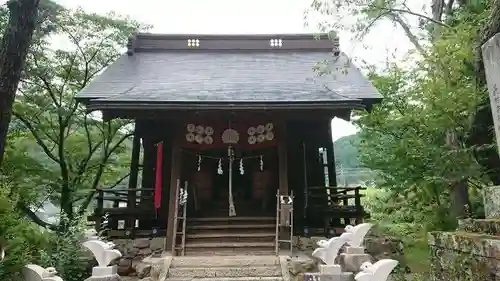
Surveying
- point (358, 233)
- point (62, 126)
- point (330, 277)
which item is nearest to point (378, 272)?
point (330, 277)

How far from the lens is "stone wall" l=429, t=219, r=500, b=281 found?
14.4ft

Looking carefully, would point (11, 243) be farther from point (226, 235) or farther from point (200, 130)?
point (200, 130)

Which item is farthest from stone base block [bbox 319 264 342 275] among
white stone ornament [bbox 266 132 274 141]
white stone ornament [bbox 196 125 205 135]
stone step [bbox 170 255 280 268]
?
white stone ornament [bbox 196 125 205 135]

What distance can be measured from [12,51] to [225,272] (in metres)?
5.23

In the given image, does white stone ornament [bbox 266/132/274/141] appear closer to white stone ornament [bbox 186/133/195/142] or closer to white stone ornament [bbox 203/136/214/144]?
white stone ornament [bbox 203/136/214/144]

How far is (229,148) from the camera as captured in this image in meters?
9.79

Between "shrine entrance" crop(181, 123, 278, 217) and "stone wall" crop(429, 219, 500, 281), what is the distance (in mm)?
4888

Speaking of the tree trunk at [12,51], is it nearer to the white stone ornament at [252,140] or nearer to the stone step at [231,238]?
the stone step at [231,238]

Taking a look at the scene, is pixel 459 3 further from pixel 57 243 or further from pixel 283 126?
pixel 57 243

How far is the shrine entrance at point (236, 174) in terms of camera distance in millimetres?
9734

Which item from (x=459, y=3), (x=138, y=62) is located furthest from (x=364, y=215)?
(x=138, y=62)

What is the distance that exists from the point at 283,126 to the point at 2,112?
581cm

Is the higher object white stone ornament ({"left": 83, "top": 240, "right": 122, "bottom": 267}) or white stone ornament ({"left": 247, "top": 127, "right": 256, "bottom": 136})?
white stone ornament ({"left": 247, "top": 127, "right": 256, "bottom": 136})

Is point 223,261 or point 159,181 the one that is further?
point 159,181
